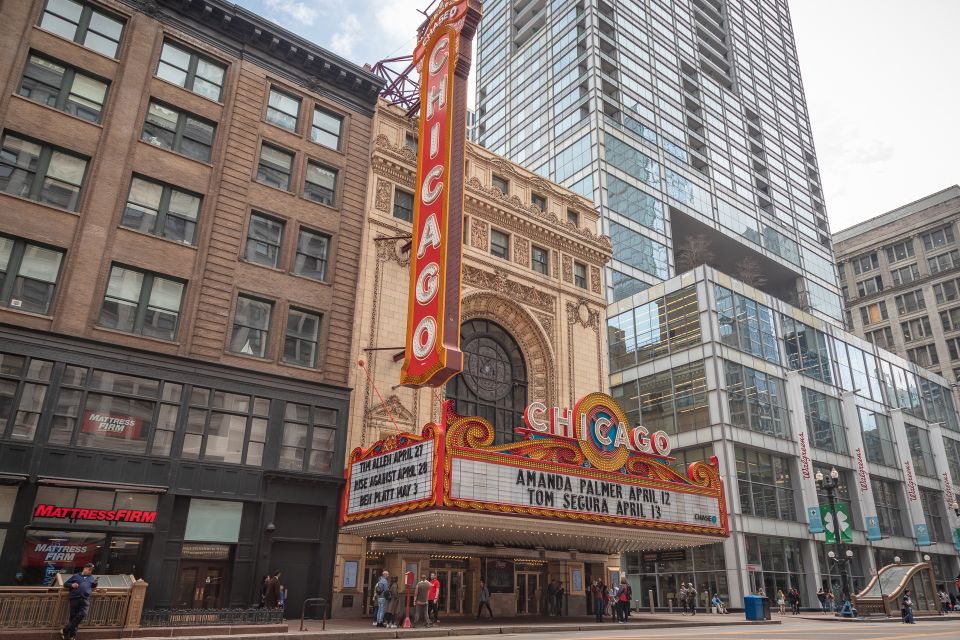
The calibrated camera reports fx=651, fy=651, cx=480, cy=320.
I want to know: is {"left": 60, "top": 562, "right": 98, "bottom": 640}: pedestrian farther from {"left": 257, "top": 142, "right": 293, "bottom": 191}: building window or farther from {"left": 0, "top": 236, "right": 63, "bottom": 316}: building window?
{"left": 257, "top": 142, "right": 293, "bottom": 191}: building window

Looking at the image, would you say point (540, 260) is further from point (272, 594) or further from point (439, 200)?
point (272, 594)

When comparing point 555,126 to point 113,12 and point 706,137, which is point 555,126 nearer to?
point 706,137

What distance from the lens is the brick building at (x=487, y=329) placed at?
25.9 metres

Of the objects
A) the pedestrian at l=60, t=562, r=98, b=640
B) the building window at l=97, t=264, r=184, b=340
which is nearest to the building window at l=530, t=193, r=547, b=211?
the building window at l=97, t=264, r=184, b=340

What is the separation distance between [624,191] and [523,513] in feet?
163

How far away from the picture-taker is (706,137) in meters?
78.2

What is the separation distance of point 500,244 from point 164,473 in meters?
19.1

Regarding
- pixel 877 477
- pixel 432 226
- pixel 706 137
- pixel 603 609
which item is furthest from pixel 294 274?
pixel 706 137

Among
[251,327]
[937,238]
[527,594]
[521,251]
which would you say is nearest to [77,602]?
[251,327]

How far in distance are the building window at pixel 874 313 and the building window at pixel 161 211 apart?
318ft

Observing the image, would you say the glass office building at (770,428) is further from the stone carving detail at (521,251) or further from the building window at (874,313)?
the building window at (874,313)

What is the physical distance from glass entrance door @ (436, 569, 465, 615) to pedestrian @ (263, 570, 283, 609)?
7132mm

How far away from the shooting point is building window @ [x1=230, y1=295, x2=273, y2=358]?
2439 cm

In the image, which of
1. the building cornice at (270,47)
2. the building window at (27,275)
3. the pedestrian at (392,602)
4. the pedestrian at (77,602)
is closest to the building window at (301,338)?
the building window at (27,275)
